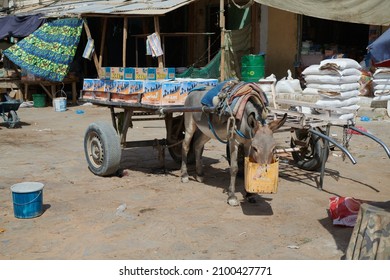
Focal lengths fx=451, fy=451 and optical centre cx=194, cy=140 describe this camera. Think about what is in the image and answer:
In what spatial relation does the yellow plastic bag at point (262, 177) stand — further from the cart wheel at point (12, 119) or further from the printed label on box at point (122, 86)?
the cart wheel at point (12, 119)

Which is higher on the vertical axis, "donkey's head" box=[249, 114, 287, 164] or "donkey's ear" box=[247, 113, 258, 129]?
"donkey's ear" box=[247, 113, 258, 129]

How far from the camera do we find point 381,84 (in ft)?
41.3

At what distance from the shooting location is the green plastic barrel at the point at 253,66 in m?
14.4

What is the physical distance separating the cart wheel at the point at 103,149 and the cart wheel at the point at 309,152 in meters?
2.98

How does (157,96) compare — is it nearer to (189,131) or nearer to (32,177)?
(189,131)

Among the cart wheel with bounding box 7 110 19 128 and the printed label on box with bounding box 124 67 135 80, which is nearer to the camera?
the printed label on box with bounding box 124 67 135 80

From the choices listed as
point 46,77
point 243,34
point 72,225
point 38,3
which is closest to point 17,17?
point 46,77

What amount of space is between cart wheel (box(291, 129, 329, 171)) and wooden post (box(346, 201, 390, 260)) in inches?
137

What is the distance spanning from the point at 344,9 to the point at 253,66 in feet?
12.2

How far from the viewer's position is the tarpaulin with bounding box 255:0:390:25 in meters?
10.4

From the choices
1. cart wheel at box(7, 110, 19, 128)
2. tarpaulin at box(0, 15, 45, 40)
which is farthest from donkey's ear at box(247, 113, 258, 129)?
tarpaulin at box(0, 15, 45, 40)

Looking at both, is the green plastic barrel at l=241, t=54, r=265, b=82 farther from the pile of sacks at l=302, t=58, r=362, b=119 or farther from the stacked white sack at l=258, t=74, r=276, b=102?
the stacked white sack at l=258, t=74, r=276, b=102
